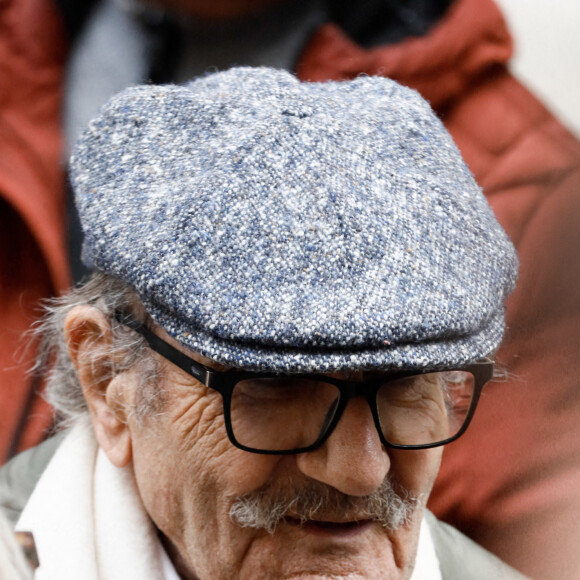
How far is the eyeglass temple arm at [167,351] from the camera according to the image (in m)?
0.93

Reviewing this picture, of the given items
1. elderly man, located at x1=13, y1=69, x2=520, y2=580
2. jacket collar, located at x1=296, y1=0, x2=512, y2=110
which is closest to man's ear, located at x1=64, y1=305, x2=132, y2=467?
elderly man, located at x1=13, y1=69, x2=520, y2=580

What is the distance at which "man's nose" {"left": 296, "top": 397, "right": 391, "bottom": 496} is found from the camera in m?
0.92

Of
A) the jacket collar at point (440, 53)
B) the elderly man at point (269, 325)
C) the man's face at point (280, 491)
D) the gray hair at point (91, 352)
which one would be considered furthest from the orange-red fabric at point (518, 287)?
the gray hair at point (91, 352)

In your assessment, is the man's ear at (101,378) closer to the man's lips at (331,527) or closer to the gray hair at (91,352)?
the gray hair at (91,352)

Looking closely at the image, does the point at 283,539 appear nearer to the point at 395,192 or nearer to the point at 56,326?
the point at 395,192

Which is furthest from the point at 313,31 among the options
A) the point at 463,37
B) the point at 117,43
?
the point at 117,43

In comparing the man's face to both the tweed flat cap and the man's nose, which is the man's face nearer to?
the man's nose

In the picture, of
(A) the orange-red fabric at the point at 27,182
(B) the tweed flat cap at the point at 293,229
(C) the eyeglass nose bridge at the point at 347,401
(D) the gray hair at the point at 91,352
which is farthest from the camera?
(A) the orange-red fabric at the point at 27,182

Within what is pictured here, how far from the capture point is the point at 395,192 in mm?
890

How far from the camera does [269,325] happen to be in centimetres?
80

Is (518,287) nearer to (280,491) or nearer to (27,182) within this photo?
(280,491)

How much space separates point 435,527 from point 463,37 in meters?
0.93

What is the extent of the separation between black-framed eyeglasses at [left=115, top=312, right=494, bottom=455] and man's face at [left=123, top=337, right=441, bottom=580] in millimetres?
20

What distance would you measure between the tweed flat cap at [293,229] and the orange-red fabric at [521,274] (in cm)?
39
